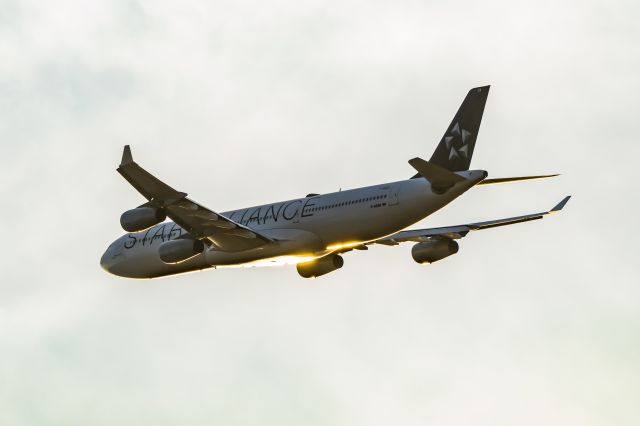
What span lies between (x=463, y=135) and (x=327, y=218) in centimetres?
670

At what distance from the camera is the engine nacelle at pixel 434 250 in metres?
59.1

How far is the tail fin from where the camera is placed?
54.4 m

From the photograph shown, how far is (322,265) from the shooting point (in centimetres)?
6116

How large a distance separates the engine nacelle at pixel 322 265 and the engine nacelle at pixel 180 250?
252 inches

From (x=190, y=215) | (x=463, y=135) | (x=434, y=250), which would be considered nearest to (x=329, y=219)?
(x=190, y=215)

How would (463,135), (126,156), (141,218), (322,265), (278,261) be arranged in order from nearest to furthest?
(126,156) < (141,218) < (463,135) < (278,261) < (322,265)

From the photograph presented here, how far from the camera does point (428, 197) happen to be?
53219mm

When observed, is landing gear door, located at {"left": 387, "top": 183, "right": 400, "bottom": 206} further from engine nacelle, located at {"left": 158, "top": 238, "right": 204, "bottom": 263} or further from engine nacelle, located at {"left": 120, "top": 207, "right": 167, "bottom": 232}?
engine nacelle, located at {"left": 120, "top": 207, "right": 167, "bottom": 232}

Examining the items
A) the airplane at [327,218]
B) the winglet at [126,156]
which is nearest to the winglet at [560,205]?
the airplane at [327,218]

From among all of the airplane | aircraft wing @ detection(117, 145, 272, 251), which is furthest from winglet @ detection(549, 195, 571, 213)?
aircraft wing @ detection(117, 145, 272, 251)

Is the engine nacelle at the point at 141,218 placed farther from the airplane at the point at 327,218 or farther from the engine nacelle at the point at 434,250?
the engine nacelle at the point at 434,250

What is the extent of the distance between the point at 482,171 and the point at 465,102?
419cm

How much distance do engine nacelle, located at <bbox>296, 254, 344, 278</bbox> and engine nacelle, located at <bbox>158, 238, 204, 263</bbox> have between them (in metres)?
6.41

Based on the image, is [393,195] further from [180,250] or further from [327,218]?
[180,250]
